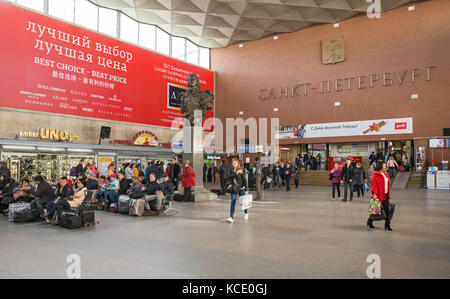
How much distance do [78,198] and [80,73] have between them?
14.9 meters

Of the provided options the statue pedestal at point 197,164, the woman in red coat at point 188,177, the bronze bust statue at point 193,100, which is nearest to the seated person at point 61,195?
the woman in red coat at point 188,177

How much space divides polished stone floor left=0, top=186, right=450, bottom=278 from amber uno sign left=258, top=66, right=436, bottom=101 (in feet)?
51.2

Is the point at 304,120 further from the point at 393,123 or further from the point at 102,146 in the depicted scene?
the point at 102,146

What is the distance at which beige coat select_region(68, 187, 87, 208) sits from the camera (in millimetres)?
7535

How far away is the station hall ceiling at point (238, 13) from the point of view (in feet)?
72.6

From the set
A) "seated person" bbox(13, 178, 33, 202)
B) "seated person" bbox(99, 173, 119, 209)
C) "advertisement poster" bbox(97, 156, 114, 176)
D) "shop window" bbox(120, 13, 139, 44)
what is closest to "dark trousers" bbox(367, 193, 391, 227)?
"seated person" bbox(99, 173, 119, 209)

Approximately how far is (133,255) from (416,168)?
20.0 meters

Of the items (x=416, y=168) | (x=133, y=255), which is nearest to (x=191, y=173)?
(x=133, y=255)

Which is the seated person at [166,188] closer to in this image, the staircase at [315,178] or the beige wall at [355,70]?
the staircase at [315,178]

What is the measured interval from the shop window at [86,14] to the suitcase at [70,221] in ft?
57.6

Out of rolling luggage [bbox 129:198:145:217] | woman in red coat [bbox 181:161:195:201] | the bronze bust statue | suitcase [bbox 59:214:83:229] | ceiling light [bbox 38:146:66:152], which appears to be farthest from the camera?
ceiling light [bbox 38:146:66:152]

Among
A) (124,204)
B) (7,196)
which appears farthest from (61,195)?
(7,196)

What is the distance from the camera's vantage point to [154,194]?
30.4 feet

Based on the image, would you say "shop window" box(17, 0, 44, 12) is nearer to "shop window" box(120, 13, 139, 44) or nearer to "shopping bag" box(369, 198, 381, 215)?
"shop window" box(120, 13, 139, 44)
